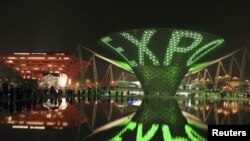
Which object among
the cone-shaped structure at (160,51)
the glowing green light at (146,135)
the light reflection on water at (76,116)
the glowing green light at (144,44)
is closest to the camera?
the glowing green light at (146,135)

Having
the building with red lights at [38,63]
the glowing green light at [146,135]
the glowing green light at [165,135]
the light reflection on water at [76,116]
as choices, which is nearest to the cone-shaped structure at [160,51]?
the light reflection on water at [76,116]

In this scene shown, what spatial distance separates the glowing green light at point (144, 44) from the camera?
52.7 m

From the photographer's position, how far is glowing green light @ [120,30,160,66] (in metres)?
52.7

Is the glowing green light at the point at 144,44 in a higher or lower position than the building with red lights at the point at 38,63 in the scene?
lower

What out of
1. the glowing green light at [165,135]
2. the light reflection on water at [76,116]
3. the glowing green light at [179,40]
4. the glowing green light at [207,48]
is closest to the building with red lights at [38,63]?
the glowing green light at [207,48]

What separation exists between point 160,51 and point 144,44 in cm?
314

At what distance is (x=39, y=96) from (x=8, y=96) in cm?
847

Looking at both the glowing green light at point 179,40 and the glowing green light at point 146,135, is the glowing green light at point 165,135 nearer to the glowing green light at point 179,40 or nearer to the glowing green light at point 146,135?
the glowing green light at point 146,135

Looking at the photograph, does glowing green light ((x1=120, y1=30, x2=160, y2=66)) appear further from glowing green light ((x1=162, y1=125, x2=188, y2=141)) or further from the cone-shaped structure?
glowing green light ((x1=162, y1=125, x2=188, y2=141))

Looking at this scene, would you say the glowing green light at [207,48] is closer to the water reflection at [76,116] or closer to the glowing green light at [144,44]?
the glowing green light at [144,44]

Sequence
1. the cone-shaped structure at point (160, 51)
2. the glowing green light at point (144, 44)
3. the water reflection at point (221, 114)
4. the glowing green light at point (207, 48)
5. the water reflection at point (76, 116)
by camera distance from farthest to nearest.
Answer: the glowing green light at point (207, 48), the cone-shaped structure at point (160, 51), the glowing green light at point (144, 44), the water reflection at point (221, 114), the water reflection at point (76, 116)

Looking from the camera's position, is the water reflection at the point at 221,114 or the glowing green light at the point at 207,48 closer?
the water reflection at the point at 221,114

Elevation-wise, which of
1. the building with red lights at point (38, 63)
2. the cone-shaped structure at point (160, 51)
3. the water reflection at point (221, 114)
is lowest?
the water reflection at point (221, 114)

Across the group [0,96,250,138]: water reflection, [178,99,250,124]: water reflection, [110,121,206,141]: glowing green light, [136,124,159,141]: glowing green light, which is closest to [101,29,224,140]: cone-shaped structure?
[178,99,250,124]: water reflection
